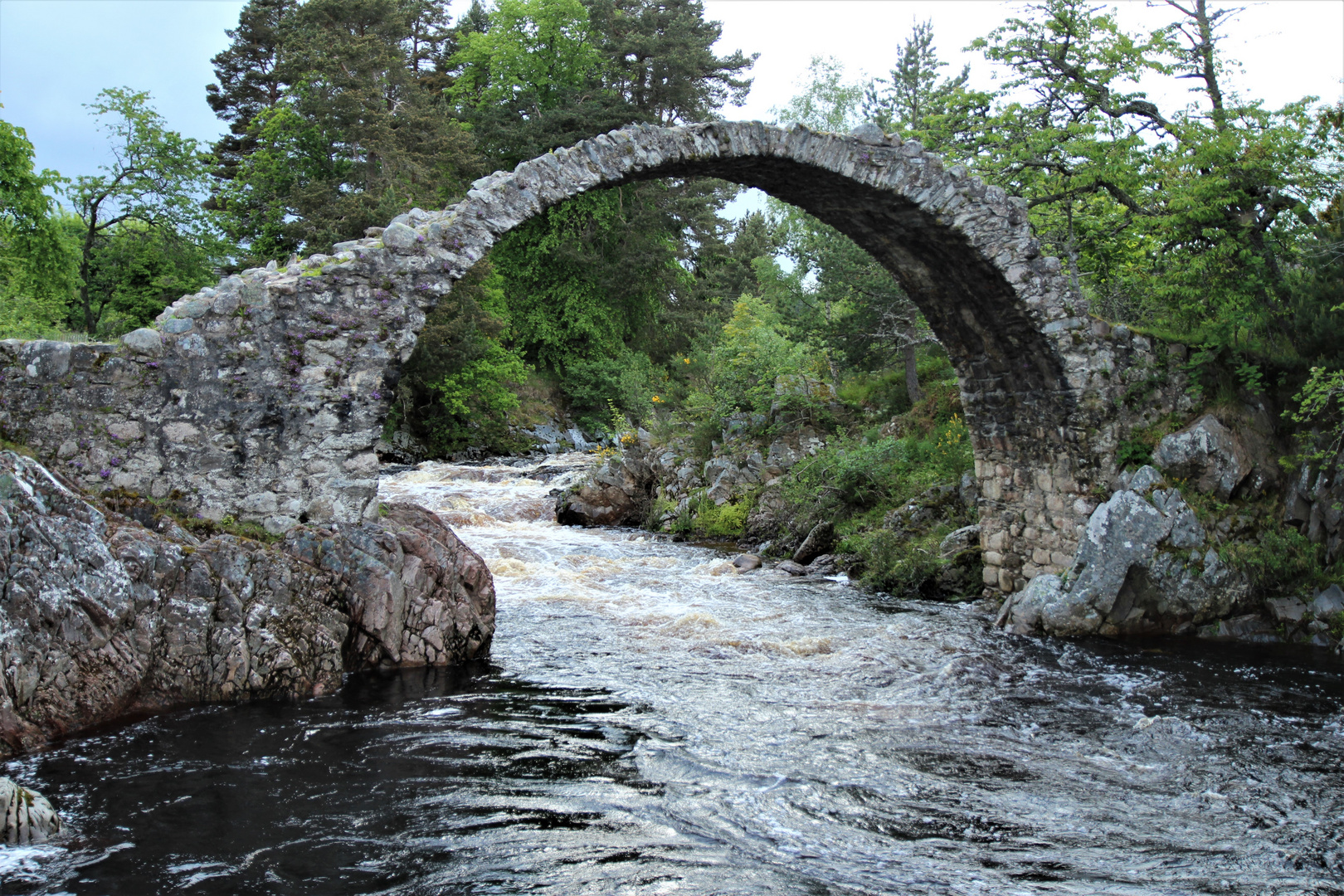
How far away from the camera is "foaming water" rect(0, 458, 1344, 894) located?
11.4 ft

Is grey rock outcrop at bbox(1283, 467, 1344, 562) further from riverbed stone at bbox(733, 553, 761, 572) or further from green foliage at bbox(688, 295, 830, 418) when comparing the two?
green foliage at bbox(688, 295, 830, 418)

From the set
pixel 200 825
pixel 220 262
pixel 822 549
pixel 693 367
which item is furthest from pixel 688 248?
pixel 200 825

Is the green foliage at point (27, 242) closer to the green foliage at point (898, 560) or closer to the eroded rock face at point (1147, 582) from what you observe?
the green foliage at point (898, 560)

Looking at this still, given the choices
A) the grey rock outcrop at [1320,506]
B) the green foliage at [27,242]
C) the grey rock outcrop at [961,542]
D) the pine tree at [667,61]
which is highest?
the pine tree at [667,61]

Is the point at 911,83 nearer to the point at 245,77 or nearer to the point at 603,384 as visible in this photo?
the point at 603,384

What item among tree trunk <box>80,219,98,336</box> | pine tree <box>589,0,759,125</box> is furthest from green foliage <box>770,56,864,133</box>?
tree trunk <box>80,219,98,336</box>

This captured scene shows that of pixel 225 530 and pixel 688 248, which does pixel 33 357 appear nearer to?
pixel 225 530

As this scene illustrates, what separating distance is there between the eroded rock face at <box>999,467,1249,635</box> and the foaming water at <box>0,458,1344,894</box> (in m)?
0.41

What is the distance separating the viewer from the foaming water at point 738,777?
3.48 meters

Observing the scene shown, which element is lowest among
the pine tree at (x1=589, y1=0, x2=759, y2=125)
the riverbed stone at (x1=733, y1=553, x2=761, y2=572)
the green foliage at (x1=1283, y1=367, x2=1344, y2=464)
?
the riverbed stone at (x1=733, y1=553, x2=761, y2=572)

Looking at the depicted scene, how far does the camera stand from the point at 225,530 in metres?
5.95

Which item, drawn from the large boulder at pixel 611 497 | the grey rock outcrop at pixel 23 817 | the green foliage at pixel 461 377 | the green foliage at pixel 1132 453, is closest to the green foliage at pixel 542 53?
the green foliage at pixel 461 377

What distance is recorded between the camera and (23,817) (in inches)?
140

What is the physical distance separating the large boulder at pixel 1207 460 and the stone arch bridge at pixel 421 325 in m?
0.47
